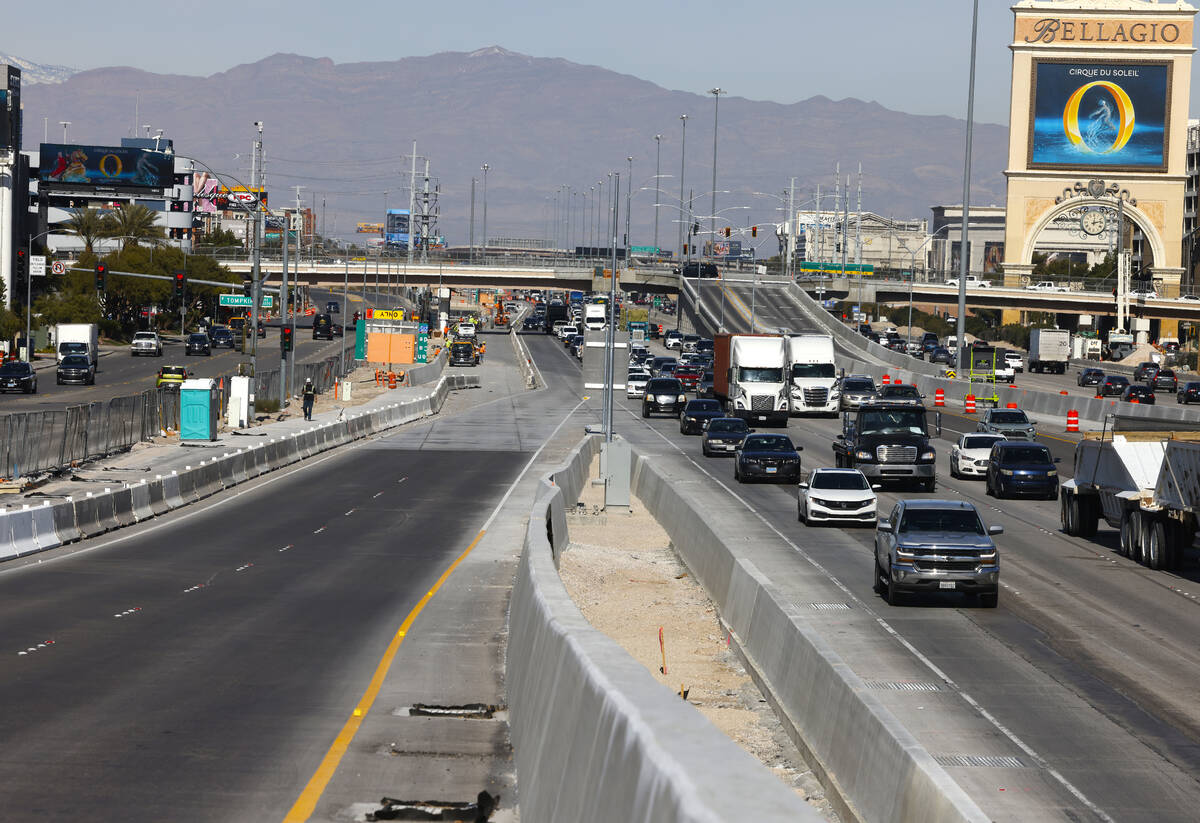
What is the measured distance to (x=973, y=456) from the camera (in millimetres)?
47469

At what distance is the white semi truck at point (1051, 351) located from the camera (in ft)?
359

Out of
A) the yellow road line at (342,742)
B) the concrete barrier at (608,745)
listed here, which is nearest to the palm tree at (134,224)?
the yellow road line at (342,742)

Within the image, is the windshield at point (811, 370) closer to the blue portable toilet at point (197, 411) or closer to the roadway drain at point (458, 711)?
the blue portable toilet at point (197, 411)

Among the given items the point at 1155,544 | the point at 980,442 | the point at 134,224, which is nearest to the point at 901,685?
the point at 1155,544

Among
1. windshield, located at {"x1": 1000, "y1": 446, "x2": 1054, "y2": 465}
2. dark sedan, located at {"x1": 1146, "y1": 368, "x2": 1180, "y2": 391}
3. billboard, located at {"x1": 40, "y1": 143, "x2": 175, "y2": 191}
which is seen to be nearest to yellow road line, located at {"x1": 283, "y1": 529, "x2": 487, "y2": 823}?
windshield, located at {"x1": 1000, "y1": 446, "x2": 1054, "y2": 465}

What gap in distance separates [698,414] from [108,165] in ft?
438

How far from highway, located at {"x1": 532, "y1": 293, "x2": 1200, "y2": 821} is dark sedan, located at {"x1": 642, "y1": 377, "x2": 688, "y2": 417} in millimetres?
36511

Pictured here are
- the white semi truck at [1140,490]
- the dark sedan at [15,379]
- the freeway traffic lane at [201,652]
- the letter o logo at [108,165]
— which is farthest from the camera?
the letter o logo at [108,165]

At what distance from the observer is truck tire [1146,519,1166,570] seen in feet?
98.4

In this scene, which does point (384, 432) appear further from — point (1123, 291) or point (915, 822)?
point (1123, 291)

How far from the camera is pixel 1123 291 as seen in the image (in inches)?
5349

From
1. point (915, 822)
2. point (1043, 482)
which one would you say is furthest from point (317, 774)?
point (1043, 482)

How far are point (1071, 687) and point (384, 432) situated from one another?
53204 mm

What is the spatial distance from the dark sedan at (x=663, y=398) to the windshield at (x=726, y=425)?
18495mm
